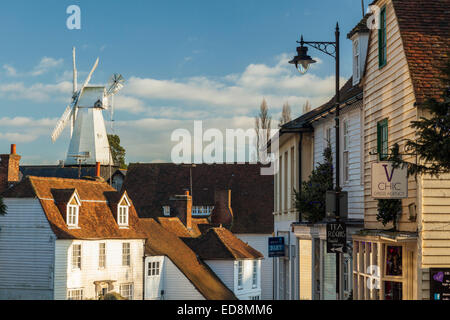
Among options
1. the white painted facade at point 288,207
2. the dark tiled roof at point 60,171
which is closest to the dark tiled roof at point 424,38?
the white painted facade at point 288,207

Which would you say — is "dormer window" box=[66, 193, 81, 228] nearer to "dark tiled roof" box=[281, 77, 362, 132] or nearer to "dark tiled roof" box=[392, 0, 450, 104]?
"dark tiled roof" box=[281, 77, 362, 132]

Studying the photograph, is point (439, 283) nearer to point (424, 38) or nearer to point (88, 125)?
point (424, 38)

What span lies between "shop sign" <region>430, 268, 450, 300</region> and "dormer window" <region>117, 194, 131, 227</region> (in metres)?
36.9

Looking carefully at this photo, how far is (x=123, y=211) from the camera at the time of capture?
169ft

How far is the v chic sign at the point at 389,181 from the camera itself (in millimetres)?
16500

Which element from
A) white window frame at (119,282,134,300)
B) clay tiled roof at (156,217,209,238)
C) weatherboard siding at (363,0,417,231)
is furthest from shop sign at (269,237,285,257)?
clay tiled roof at (156,217,209,238)

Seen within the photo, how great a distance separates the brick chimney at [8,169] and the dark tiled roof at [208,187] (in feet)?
78.8

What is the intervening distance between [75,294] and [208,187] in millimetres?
33550

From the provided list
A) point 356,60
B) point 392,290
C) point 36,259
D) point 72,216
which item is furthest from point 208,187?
point 392,290

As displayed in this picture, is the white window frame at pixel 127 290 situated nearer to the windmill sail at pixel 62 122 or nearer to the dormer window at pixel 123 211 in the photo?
the dormer window at pixel 123 211

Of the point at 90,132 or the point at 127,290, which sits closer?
the point at 127,290

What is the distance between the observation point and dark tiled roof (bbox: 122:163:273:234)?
74250mm
